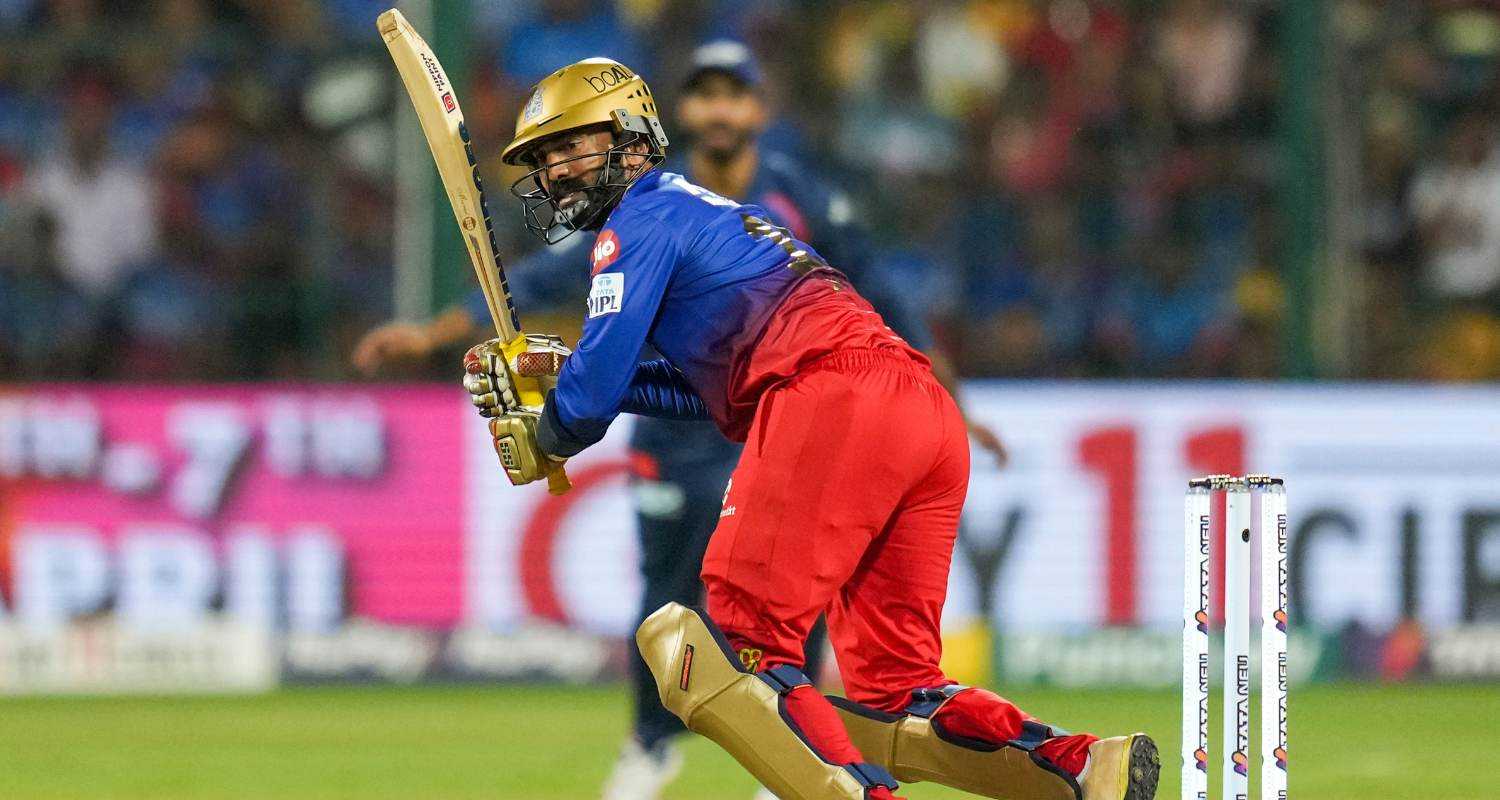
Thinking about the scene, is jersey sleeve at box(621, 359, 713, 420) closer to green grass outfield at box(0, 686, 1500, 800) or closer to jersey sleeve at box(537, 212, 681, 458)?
jersey sleeve at box(537, 212, 681, 458)

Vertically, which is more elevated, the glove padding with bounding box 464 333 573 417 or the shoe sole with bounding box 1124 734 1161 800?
the glove padding with bounding box 464 333 573 417

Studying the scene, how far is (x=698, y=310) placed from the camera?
216 inches

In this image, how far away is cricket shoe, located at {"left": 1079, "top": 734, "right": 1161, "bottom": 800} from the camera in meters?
5.34

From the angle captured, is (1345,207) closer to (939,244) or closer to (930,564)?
(939,244)

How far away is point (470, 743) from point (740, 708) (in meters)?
4.59

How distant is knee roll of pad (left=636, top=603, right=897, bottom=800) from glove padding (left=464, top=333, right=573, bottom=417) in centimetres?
83

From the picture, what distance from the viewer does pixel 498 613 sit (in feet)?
38.6

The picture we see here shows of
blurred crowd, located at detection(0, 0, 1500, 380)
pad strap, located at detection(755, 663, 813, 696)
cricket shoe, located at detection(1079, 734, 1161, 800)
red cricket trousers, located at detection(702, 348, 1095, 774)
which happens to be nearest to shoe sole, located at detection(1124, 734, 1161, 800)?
cricket shoe, located at detection(1079, 734, 1161, 800)

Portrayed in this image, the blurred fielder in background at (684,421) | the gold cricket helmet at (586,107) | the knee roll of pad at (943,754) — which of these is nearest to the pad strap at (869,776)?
the knee roll of pad at (943,754)

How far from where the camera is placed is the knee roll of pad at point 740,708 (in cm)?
508

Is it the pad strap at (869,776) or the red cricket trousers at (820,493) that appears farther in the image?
the red cricket trousers at (820,493)

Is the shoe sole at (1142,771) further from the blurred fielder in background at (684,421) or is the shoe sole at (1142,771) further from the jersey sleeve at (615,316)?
the blurred fielder in background at (684,421)

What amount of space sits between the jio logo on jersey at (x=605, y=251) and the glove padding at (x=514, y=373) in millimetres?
409

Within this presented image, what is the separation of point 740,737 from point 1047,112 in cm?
912
